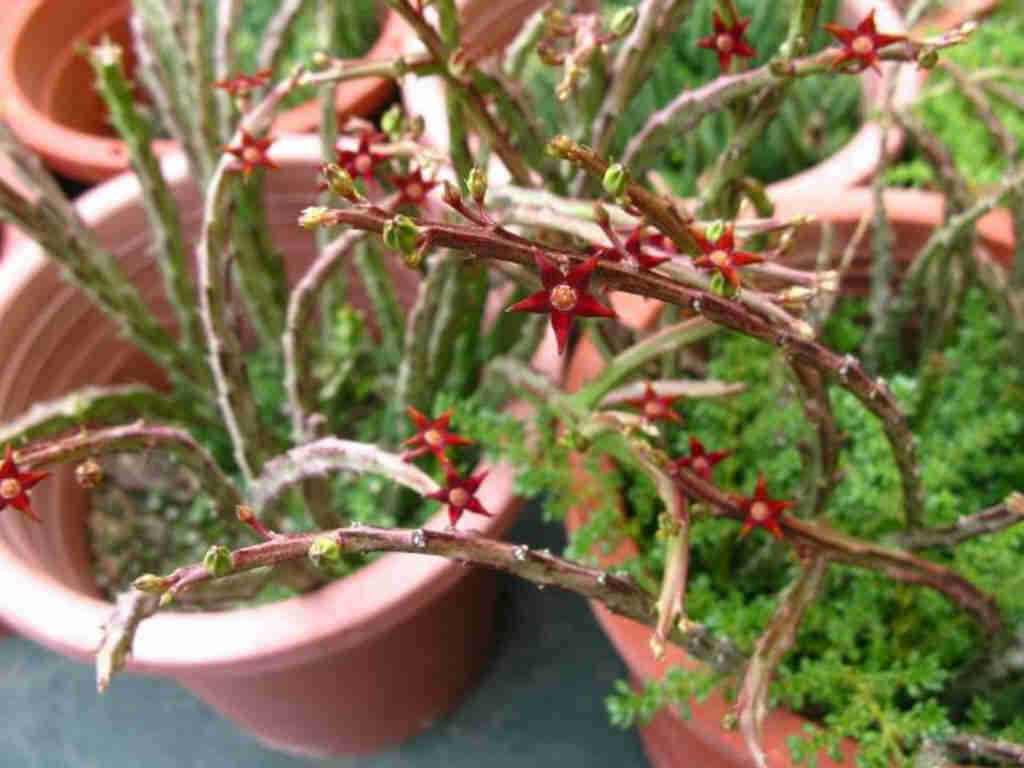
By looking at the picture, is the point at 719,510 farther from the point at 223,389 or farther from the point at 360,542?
the point at 223,389

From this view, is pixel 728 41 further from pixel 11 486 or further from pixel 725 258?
pixel 11 486

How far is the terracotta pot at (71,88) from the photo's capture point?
1.15m

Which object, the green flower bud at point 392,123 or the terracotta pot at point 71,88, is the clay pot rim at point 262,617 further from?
the terracotta pot at point 71,88

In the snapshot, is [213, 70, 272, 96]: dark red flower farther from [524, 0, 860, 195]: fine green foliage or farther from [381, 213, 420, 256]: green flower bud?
[524, 0, 860, 195]: fine green foliage

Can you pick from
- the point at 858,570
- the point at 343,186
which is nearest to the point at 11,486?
the point at 343,186

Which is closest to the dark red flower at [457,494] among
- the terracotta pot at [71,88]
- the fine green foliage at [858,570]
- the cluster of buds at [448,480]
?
the cluster of buds at [448,480]

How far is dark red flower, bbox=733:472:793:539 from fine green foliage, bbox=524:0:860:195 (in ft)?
2.02

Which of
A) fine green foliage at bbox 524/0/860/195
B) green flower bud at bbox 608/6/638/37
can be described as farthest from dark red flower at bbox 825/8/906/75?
fine green foliage at bbox 524/0/860/195

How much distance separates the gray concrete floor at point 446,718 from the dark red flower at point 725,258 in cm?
79

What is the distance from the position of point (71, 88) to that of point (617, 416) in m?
1.05

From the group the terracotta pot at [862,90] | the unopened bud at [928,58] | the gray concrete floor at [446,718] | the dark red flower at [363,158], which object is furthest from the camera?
the gray concrete floor at [446,718]

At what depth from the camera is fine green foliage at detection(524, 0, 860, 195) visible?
1.14 m

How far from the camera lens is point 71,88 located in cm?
133

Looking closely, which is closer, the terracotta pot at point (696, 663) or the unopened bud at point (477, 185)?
the unopened bud at point (477, 185)
